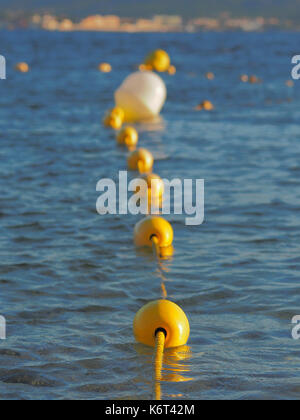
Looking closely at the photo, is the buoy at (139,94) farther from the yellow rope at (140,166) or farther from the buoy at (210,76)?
the buoy at (210,76)

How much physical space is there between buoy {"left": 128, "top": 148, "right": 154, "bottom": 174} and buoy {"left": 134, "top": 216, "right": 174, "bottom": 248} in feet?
15.0

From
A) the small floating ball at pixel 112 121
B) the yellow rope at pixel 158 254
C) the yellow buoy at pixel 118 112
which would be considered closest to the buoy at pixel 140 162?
the yellow rope at pixel 158 254

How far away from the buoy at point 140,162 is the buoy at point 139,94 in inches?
236

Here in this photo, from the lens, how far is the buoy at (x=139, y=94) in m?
20.2

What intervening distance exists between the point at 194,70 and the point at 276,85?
8713 mm

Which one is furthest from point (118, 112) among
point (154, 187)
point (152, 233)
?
point (152, 233)

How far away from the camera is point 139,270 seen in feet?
29.5

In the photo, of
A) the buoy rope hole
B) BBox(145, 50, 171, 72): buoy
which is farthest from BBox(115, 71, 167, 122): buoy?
BBox(145, 50, 171, 72): buoy

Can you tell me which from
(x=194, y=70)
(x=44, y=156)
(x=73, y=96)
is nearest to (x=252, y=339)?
(x=44, y=156)

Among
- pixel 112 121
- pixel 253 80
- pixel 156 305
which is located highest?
pixel 253 80

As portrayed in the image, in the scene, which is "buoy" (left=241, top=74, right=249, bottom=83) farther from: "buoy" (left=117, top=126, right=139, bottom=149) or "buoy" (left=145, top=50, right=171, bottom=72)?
"buoy" (left=117, top=126, right=139, bottom=149)

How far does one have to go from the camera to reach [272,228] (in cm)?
1074

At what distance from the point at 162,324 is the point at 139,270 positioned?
8.19 feet

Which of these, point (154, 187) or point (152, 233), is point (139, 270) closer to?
point (152, 233)
